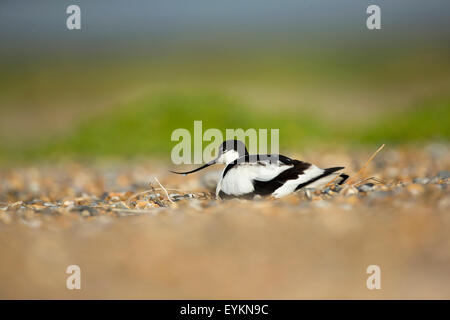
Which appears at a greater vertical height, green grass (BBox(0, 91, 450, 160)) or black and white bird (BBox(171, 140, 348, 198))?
green grass (BBox(0, 91, 450, 160))

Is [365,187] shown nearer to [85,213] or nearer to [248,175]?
[248,175]

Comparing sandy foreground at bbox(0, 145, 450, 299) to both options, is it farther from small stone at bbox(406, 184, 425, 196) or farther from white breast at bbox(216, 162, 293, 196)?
white breast at bbox(216, 162, 293, 196)

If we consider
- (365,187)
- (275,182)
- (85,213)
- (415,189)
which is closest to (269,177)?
(275,182)

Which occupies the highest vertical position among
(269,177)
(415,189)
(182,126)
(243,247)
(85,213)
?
(182,126)

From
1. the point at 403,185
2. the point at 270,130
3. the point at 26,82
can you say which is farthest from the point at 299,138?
the point at 26,82

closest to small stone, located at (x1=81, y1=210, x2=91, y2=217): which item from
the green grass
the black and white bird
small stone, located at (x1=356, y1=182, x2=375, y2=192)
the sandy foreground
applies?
the sandy foreground
